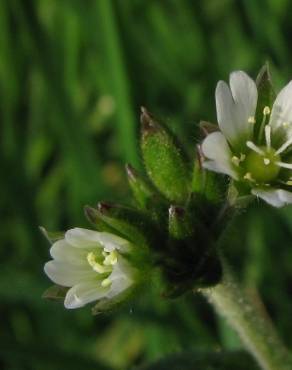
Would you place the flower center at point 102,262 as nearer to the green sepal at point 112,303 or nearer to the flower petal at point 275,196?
the green sepal at point 112,303

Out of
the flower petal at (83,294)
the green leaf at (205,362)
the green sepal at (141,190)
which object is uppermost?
the green sepal at (141,190)

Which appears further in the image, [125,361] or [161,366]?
[125,361]

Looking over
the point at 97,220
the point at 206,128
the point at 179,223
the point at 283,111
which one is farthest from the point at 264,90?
the point at 97,220

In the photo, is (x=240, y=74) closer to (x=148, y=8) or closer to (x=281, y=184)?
(x=281, y=184)

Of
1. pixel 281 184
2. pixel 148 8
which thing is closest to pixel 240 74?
pixel 281 184

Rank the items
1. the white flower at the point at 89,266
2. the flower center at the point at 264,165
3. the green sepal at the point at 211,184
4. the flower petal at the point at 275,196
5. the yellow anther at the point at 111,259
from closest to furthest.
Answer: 1. the flower petal at the point at 275,196
2. the white flower at the point at 89,266
3. the yellow anther at the point at 111,259
4. the green sepal at the point at 211,184
5. the flower center at the point at 264,165

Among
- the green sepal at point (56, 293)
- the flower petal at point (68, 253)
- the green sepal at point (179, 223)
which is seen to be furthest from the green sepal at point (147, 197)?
the green sepal at point (56, 293)
